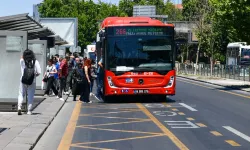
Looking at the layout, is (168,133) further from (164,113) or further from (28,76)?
(164,113)

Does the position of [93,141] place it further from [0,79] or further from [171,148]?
[0,79]

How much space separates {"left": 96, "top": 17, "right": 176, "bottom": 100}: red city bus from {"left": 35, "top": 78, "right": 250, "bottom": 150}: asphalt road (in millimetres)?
932

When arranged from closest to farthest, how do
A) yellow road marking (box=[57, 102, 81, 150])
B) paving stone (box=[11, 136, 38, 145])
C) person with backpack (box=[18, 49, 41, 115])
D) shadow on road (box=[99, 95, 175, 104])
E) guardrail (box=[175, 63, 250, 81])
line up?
paving stone (box=[11, 136, 38, 145]) < yellow road marking (box=[57, 102, 81, 150]) < person with backpack (box=[18, 49, 41, 115]) < shadow on road (box=[99, 95, 175, 104]) < guardrail (box=[175, 63, 250, 81])

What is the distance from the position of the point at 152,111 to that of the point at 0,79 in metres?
4.83

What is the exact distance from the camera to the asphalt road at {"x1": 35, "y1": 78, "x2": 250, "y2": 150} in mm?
11984

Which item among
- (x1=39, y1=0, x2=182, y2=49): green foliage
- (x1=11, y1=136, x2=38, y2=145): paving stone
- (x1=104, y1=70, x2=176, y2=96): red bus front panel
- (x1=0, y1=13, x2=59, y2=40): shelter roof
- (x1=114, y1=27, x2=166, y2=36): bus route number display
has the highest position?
(x1=39, y1=0, x2=182, y2=49): green foliage

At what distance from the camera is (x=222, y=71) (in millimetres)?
55344

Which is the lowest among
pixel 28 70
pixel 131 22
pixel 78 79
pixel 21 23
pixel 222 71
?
pixel 222 71

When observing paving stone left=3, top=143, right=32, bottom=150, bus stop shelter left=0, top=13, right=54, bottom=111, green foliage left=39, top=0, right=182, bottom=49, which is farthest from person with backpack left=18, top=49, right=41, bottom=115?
green foliage left=39, top=0, right=182, bottom=49

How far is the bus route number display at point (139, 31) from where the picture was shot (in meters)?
23.1

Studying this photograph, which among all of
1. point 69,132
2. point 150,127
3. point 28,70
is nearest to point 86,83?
point 28,70

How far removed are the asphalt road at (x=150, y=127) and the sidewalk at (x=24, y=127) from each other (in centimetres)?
22

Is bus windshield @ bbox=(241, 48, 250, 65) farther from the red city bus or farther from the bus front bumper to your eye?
the bus front bumper

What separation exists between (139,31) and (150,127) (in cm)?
886
